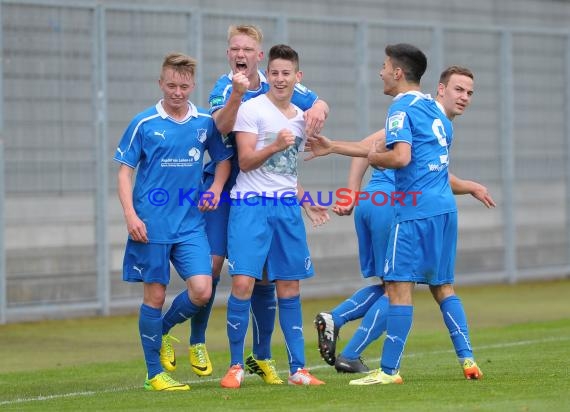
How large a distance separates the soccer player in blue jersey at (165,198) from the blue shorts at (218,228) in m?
0.26

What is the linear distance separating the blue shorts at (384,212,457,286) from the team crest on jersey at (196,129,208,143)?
1.28 metres

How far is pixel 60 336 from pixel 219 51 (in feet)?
13.2

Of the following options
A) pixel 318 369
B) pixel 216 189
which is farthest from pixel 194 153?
pixel 318 369

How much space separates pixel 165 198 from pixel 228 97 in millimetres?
758

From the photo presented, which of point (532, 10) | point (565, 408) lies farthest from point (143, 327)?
point (532, 10)

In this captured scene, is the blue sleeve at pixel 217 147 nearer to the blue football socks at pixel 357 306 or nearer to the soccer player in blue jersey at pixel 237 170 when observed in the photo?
the soccer player in blue jersey at pixel 237 170

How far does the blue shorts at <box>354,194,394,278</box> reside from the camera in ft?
30.8

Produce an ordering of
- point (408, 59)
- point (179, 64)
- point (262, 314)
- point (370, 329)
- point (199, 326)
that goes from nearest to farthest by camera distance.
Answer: point (408, 59), point (179, 64), point (262, 314), point (199, 326), point (370, 329)

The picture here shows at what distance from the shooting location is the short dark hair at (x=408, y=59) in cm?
823


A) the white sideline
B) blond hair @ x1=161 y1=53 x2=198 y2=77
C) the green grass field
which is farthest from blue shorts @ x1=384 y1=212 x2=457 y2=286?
the white sideline

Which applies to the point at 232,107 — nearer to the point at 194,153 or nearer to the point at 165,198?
the point at 194,153

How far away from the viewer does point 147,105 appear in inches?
588

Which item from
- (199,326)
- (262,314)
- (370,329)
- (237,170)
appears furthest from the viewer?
(370,329)

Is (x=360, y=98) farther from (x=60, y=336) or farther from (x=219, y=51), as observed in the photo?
(x=60, y=336)
